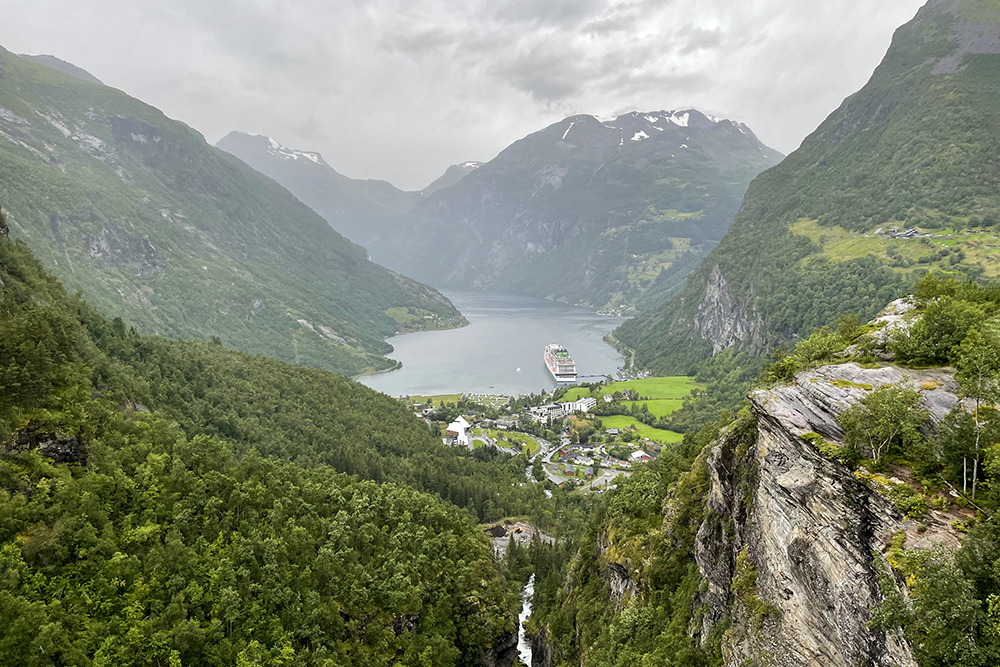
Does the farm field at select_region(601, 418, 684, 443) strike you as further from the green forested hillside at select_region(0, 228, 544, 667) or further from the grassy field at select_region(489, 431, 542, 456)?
the green forested hillside at select_region(0, 228, 544, 667)

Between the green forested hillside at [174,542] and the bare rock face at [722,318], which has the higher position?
the bare rock face at [722,318]

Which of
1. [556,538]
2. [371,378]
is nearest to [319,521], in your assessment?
[556,538]

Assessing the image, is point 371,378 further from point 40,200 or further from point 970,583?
point 970,583

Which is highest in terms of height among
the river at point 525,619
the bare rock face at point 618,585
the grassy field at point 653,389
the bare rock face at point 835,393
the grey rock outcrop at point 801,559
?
the bare rock face at point 835,393

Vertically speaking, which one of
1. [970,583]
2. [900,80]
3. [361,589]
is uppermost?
[900,80]

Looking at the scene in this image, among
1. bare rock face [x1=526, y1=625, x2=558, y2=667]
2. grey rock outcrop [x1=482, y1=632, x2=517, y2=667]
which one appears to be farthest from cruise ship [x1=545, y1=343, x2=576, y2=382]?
grey rock outcrop [x1=482, y1=632, x2=517, y2=667]

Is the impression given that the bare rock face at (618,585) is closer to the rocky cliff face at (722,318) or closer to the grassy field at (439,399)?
the grassy field at (439,399)

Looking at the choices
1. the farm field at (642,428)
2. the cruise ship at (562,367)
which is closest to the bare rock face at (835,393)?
the farm field at (642,428)
